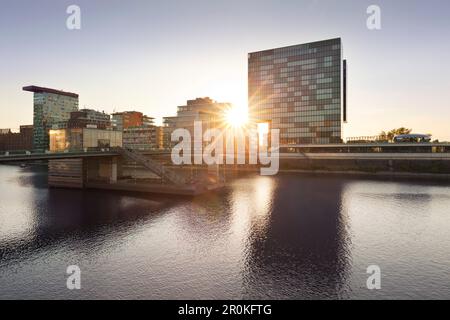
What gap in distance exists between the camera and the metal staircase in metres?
67.2

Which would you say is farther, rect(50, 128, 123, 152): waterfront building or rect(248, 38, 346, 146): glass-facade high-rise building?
rect(248, 38, 346, 146): glass-facade high-rise building

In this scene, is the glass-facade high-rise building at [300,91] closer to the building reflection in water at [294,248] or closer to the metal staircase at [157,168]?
the metal staircase at [157,168]

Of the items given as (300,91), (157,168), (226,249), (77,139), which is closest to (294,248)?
(226,249)

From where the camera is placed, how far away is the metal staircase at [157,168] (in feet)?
220

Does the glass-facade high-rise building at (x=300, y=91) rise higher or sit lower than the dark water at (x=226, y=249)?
higher

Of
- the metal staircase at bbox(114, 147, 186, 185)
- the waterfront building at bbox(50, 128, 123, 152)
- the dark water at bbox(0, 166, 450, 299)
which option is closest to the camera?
the dark water at bbox(0, 166, 450, 299)

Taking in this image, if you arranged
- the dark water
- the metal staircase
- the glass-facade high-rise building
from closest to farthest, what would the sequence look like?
the dark water
the metal staircase
the glass-facade high-rise building

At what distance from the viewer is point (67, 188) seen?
3002 inches

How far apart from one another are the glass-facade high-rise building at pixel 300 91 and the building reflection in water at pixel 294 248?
383 feet

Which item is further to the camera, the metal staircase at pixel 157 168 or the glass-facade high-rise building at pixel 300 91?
the glass-facade high-rise building at pixel 300 91

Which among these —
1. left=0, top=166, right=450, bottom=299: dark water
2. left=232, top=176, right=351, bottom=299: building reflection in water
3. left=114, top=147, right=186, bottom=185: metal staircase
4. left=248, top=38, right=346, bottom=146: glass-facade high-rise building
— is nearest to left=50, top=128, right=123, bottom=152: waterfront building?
left=114, top=147, right=186, bottom=185: metal staircase

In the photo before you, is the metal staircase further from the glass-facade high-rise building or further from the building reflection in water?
the glass-facade high-rise building

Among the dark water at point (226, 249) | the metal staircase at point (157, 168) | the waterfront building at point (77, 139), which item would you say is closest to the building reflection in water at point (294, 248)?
the dark water at point (226, 249)

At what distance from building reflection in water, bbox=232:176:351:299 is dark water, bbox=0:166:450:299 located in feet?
0.38
